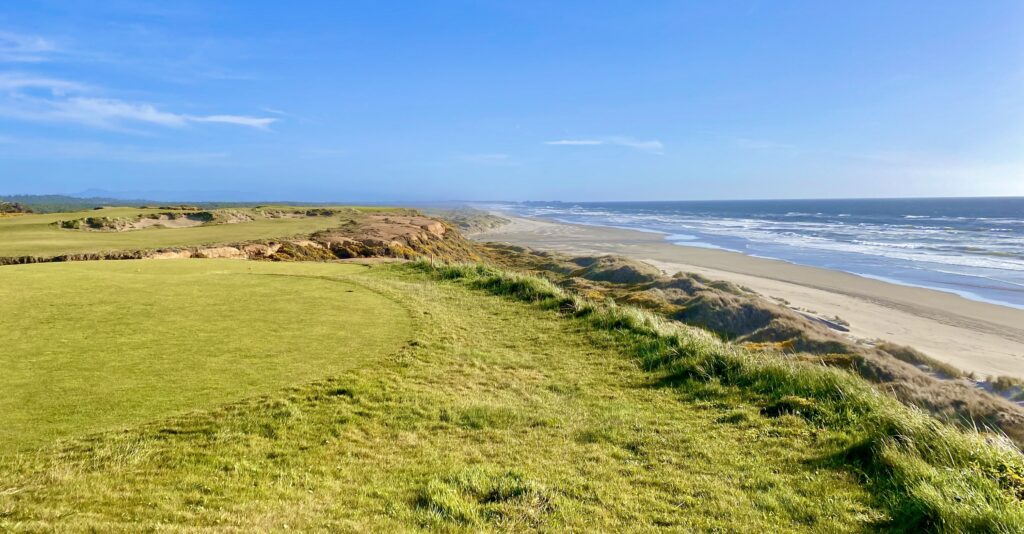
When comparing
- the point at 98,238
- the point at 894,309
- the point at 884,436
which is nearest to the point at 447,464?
the point at 884,436

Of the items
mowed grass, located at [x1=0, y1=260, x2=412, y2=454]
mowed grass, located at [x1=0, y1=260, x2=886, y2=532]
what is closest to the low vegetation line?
mowed grass, located at [x1=0, y1=260, x2=886, y2=532]

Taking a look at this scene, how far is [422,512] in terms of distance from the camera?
4039 mm

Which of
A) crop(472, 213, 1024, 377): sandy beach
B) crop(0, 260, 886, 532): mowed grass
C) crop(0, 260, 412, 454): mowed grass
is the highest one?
crop(0, 260, 412, 454): mowed grass

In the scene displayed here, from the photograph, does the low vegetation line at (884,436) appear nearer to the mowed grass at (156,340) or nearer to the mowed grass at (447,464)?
the mowed grass at (447,464)

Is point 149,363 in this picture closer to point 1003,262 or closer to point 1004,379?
point 1004,379

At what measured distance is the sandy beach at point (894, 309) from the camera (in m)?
16.2

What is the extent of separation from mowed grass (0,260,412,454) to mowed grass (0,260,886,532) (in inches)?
11.5

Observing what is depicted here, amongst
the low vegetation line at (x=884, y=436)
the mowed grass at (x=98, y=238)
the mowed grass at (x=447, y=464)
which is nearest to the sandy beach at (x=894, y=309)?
the low vegetation line at (x=884, y=436)

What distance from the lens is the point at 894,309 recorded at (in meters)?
22.0

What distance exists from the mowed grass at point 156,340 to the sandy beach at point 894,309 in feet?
55.1

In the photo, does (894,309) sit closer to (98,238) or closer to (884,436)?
(884,436)

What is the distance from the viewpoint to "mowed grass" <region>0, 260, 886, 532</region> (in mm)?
3980

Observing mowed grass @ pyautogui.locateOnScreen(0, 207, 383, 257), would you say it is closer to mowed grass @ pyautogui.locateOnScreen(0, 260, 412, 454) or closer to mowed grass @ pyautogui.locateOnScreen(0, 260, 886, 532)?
mowed grass @ pyautogui.locateOnScreen(0, 260, 412, 454)

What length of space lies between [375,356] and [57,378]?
3905 millimetres
